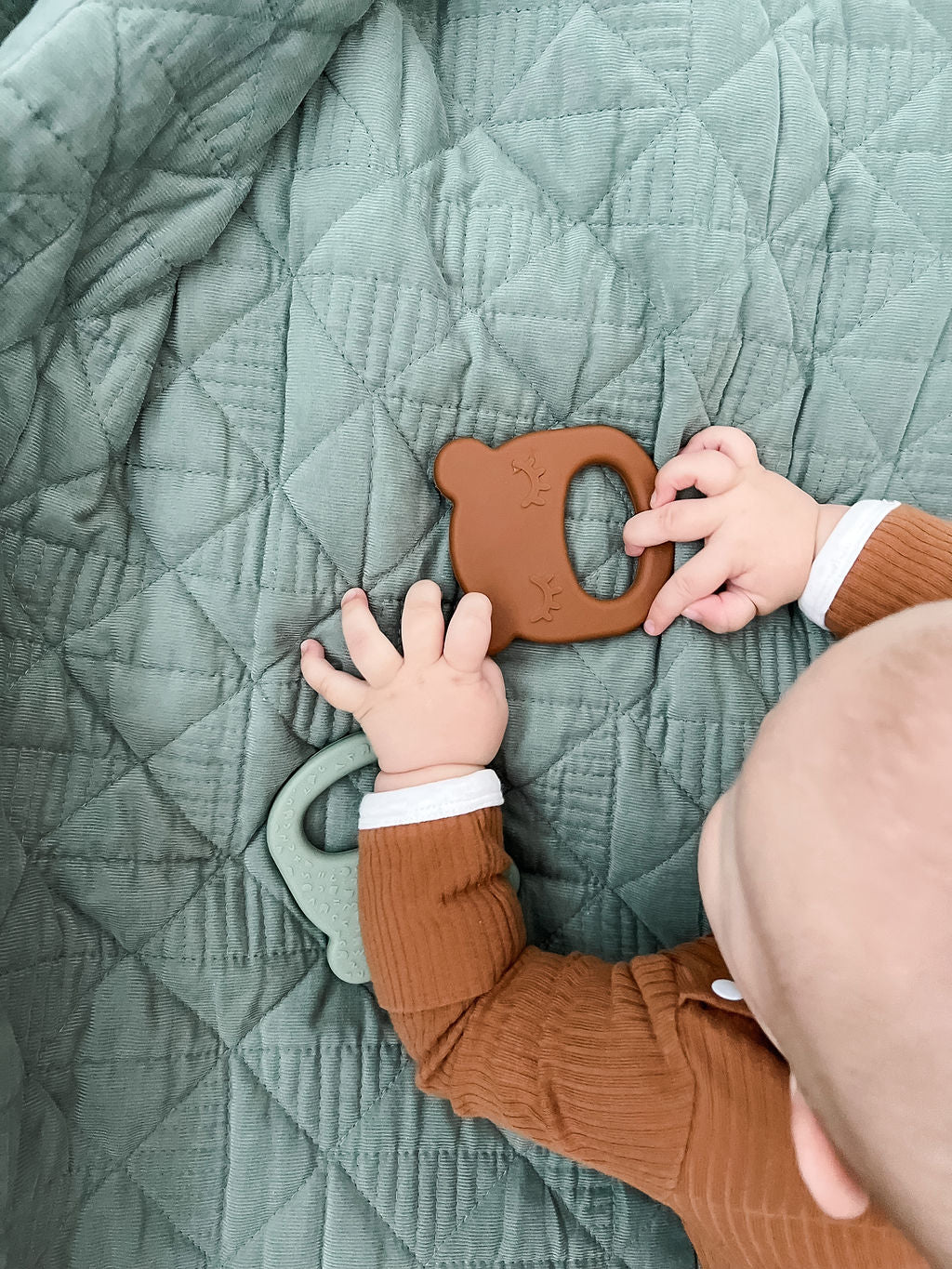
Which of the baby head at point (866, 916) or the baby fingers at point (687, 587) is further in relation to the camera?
the baby fingers at point (687, 587)

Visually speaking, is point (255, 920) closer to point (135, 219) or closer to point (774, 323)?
point (135, 219)

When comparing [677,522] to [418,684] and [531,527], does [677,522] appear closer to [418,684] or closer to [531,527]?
[531,527]

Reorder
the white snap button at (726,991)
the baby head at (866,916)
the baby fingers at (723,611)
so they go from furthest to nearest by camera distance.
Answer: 1. the baby fingers at (723,611)
2. the white snap button at (726,991)
3. the baby head at (866,916)

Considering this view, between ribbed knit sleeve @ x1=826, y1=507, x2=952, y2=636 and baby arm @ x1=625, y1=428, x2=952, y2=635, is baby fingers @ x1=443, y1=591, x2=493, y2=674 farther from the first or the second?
ribbed knit sleeve @ x1=826, y1=507, x2=952, y2=636

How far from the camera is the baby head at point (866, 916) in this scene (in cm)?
32

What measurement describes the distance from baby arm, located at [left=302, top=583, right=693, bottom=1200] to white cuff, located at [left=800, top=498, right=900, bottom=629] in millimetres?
250

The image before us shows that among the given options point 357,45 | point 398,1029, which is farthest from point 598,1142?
point 357,45

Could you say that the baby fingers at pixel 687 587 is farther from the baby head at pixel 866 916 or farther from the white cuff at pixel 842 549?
the baby head at pixel 866 916

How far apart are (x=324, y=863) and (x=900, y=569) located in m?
0.46

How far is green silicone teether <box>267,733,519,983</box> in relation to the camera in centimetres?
64

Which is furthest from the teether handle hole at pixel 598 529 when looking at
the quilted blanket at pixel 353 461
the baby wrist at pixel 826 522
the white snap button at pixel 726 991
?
the white snap button at pixel 726 991

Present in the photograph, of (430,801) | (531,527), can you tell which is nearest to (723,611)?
(531,527)

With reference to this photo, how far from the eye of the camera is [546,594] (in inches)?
25.8

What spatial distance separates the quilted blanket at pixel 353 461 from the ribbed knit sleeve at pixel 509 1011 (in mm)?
71
